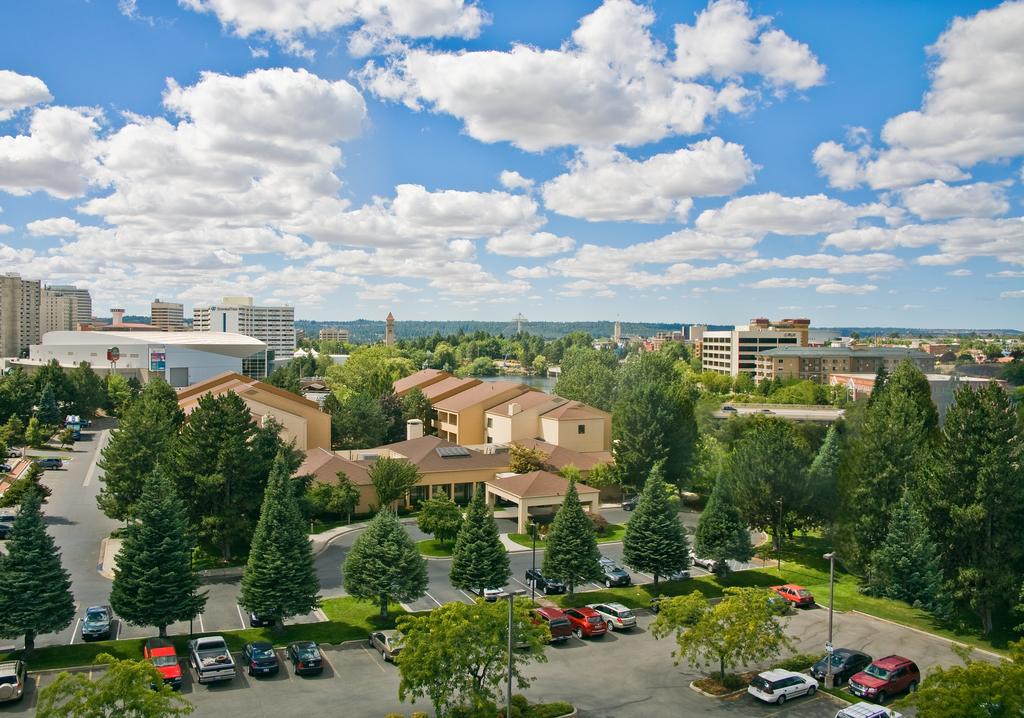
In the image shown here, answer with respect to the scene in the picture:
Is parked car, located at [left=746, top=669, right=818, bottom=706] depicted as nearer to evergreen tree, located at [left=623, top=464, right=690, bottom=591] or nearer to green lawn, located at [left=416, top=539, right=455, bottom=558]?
evergreen tree, located at [left=623, top=464, right=690, bottom=591]

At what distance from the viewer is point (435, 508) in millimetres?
47844

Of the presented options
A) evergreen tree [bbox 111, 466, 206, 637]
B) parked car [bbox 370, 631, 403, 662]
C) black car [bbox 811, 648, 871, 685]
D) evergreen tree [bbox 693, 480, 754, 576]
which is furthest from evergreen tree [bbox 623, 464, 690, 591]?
evergreen tree [bbox 111, 466, 206, 637]

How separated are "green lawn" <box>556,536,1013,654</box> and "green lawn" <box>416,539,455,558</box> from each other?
33.9 ft

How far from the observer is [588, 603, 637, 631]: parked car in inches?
1340

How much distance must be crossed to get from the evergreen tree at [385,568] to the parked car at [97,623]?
31.1 feet

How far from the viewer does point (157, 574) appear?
30922mm

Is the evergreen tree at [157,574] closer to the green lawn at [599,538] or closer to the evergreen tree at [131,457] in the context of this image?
the evergreen tree at [131,457]

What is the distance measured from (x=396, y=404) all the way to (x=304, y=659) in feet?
178

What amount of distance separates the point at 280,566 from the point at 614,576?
16994 mm

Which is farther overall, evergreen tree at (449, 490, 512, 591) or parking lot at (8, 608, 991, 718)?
evergreen tree at (449, 490, 512, 591)

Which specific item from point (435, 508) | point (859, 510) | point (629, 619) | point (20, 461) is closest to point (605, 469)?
point (435, 508)

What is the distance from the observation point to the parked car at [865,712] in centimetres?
2430

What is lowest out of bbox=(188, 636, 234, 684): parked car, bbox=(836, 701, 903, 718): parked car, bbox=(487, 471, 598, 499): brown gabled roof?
bbox=(188, 636, 234, 684): parked car

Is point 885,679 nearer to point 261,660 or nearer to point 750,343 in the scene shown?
point 261,660
